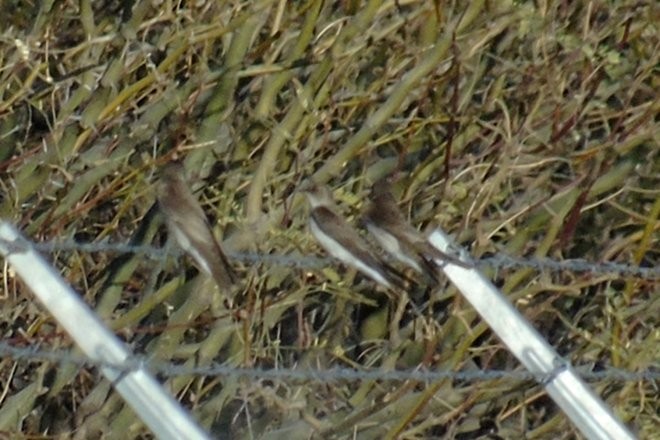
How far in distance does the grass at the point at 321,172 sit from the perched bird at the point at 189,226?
38 centimetres

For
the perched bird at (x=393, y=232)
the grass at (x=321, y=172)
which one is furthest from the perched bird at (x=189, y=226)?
the perched bird at (x=393, y=232)

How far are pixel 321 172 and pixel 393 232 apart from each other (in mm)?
599

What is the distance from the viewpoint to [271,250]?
7062 millimetres

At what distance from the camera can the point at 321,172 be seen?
Answer: 7059 millimetres

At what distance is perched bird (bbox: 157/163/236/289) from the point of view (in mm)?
6289

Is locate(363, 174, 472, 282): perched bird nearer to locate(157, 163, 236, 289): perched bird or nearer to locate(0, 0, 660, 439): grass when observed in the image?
locate(0, 0, 660, 439): grass

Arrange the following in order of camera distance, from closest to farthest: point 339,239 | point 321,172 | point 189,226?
point 189,226, point 339,239, point 321,172

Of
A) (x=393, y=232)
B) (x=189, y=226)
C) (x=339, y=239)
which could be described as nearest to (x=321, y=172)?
(x=339, y=239)

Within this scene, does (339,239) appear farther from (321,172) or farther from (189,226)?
(189,226)

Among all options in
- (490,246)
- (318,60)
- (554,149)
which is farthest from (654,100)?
(318,60)

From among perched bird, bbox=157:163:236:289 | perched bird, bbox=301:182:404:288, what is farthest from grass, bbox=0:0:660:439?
perched bird, bbox=157:163:236:289

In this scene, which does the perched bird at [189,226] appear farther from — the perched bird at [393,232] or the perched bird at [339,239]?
the perched bird at [393,232]

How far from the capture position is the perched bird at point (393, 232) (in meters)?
6.34

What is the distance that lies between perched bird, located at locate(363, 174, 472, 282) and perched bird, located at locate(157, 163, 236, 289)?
2.00ft
